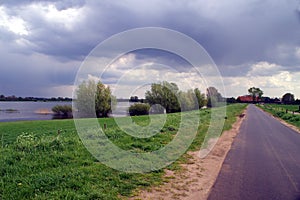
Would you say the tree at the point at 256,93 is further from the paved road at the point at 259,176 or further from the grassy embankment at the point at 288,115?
the paved road at the point at 259,176

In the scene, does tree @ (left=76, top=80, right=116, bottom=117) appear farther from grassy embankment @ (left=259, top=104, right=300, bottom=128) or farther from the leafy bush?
grassy embankment @ (left=259, top=104, right=300, bottom=128)

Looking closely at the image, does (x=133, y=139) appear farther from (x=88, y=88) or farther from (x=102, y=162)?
(x=88, y=88)

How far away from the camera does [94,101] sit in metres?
27.4

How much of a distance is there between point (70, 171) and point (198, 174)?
3506 millimetres

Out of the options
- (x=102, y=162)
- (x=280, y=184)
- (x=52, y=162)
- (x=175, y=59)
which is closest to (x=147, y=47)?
(x=175, y=59)

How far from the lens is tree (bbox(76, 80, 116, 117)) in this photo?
32681 mm

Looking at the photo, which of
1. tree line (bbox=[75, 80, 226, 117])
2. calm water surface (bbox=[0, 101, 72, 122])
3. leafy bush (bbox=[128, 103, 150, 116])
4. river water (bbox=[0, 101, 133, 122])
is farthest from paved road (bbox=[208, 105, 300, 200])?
calm water surface (bbox=[0, 101, 72, 122])

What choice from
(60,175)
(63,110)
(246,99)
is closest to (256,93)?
(246,99)

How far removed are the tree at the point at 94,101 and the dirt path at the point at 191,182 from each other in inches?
792

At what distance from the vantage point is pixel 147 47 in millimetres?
10633

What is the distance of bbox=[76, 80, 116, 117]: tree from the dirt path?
66.0 ft

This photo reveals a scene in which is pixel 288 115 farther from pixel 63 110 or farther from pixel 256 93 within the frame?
pixel 256 93

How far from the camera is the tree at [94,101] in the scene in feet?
107

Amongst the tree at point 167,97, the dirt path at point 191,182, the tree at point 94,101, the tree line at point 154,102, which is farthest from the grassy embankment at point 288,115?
the tree at point 94,101
